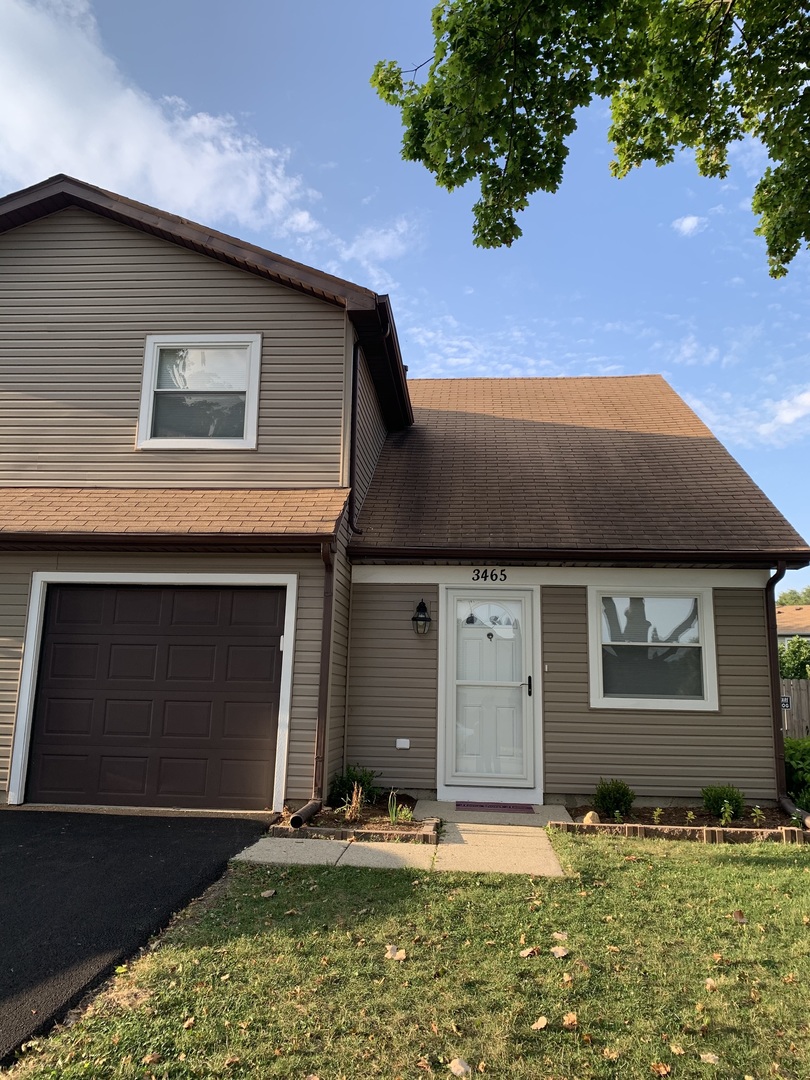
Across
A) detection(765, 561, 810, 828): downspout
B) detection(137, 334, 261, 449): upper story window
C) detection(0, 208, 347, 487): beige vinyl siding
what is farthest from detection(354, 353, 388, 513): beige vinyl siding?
detection(765, 561, 810, 828): downspout

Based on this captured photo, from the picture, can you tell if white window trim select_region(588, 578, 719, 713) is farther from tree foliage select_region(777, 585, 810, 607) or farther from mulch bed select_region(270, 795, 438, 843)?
tree foliage select_region(777, 585, 810, 607)

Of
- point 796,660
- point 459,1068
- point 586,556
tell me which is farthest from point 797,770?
point 796,660

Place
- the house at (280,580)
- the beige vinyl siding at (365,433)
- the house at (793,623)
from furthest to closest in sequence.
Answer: the house at (793,623)
the beige vinyl siding at (365,433)
the house at (280,580)

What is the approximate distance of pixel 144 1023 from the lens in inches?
116

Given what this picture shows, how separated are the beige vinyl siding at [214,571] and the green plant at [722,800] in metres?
4.00

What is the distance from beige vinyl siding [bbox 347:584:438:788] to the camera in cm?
779

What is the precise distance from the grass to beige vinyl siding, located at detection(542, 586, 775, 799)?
262 centimetres

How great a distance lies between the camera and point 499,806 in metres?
7.51

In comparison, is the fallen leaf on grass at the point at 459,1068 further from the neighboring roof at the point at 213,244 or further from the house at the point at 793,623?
the house at the point at 793,623

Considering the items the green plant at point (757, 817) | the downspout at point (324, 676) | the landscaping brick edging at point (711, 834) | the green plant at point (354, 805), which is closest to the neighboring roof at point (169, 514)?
the downspout at point (324, 676)

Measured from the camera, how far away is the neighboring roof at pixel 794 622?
2969cm

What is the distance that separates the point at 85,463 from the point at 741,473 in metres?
8.21

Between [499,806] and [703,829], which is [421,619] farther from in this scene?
[703,829]

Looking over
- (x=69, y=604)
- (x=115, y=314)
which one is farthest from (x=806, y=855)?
(x=115, y=314)
